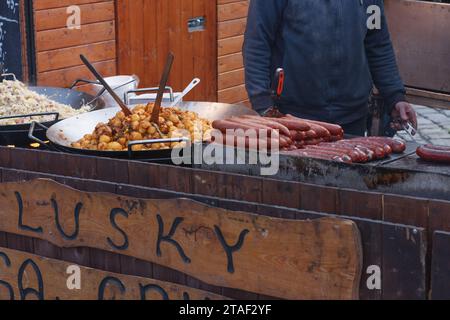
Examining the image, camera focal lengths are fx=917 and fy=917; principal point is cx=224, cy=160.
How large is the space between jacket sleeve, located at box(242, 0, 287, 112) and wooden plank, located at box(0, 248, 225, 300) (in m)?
2.46

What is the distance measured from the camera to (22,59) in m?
8.80

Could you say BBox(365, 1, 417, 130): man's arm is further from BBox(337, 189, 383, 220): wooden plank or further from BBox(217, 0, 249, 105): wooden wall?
BBox(217, 0, 249, 105): wooden wall

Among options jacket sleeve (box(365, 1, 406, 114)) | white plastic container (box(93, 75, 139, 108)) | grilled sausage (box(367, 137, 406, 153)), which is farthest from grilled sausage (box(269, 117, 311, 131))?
white plastic container (box(93, 75, 139, 108))

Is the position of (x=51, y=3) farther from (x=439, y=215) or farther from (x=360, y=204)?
(x=439, y=215)

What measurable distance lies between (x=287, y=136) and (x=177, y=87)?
5.52m

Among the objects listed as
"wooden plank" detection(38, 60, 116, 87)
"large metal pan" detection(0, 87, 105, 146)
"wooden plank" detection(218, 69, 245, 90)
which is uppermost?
"large metal pan" detection(0, 87, 105, 146)

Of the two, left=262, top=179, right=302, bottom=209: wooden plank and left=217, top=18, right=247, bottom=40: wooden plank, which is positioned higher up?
left=217, top=18, right=247, bottom=40: wooden plank

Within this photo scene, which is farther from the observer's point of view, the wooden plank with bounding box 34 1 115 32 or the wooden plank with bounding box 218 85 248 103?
the wooden plank with bounding box 218 85 248 103

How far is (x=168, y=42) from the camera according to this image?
10336mm

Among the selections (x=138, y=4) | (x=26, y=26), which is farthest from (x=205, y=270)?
(x=138, y=4)

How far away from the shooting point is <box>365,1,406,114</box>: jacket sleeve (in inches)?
278

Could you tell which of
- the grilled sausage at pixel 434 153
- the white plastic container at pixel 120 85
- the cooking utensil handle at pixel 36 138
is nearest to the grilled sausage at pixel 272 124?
the grilled sausage at pixel 434 153
